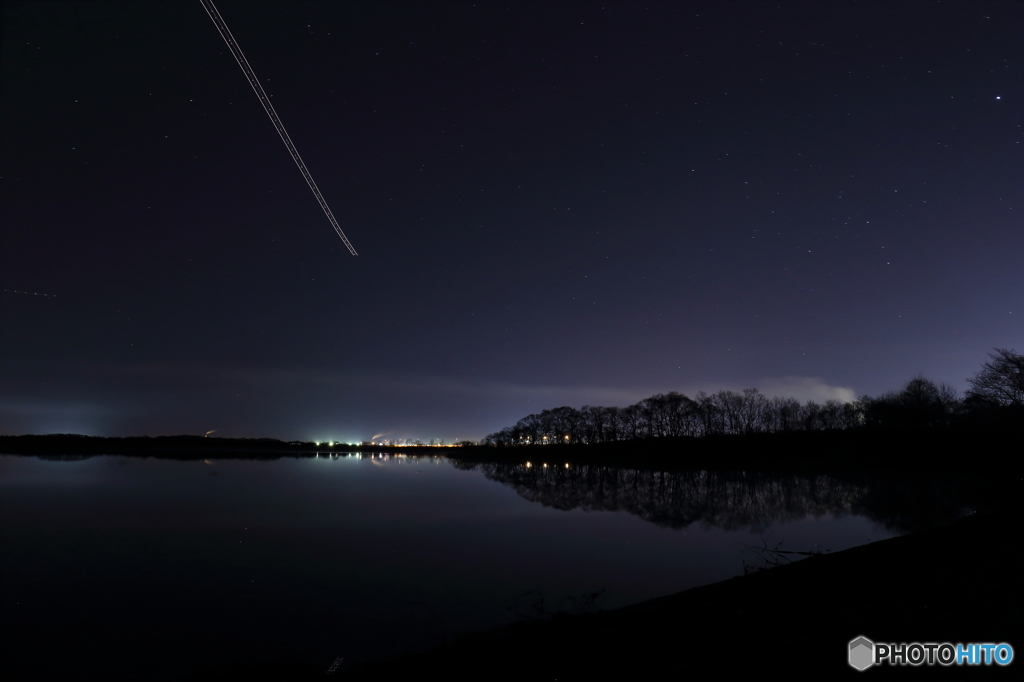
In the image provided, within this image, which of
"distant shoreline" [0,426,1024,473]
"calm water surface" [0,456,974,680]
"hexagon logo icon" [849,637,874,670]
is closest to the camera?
"hexagon logo icon" [849,637,874,670]

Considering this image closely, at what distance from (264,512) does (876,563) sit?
27175 mm

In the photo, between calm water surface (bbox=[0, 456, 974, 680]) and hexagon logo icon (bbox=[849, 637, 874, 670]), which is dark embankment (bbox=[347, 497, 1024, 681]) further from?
calm water surface (bbox=[0, 456, 974, 680])

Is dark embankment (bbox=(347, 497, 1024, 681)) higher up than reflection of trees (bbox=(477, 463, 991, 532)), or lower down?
higher up

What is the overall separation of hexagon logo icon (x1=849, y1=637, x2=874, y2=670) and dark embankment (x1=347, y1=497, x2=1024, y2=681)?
0.38ft

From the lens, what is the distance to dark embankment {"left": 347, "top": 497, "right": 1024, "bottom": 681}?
266 inches

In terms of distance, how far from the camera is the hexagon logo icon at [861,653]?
6.66m

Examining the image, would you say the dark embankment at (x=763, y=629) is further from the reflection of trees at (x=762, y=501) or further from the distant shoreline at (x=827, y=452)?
the distant shoreline at (x=827, y=452)

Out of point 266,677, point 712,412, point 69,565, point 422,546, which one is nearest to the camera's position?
point 266,677

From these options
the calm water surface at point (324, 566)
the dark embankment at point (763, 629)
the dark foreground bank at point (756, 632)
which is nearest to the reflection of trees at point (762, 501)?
the calm water surface at point (324, 566)

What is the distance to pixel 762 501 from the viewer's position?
1229 inches

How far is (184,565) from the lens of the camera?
50.5 feet

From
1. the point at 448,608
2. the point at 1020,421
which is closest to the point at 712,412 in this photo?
the point at 1020,421

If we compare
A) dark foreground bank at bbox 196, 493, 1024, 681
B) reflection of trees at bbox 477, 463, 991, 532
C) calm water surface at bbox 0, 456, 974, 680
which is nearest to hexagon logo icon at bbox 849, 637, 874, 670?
dark foreground bank at bbox 196, 493, 1024, 681

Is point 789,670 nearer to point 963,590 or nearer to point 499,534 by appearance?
point 963,590
